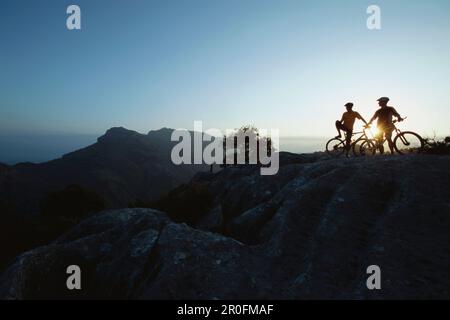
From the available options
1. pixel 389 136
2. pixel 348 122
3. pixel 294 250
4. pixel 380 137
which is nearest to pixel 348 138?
pixel 348 122

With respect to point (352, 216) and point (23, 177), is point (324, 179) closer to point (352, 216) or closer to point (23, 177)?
point (352, 216)

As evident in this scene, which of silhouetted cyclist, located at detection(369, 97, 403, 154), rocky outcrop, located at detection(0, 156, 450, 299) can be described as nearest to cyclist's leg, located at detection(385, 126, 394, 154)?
silhouetted cyclist, located at detection(369, 97, 403, 154)

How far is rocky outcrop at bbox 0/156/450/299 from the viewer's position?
9172 mm

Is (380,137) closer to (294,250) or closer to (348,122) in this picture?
(348,122)

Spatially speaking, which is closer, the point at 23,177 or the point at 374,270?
the point at 374,270

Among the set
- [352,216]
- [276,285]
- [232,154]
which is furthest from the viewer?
[232,154]

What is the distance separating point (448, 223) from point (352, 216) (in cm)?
315

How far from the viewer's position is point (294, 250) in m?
11.1

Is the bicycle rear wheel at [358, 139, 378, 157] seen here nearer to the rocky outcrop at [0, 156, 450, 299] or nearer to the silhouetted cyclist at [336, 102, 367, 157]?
the silhouetted cyclist at [336, 102, 367, 157]

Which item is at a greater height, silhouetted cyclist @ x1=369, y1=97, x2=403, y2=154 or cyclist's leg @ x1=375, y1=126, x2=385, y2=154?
silhouetted cyclist @ x1=369, y1=97, x2=403, y2=154

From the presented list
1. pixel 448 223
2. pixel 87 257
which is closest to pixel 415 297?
pixel 448 223
